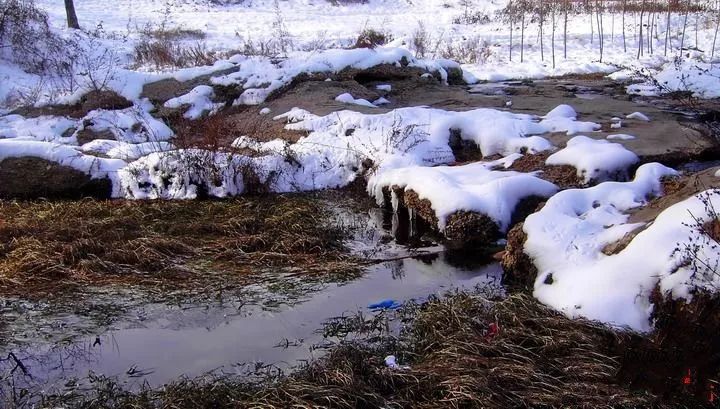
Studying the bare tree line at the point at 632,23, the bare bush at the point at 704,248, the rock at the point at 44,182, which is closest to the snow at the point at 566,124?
the bare bush at the point at 704,248

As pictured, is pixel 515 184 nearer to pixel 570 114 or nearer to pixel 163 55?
pixel 570 114

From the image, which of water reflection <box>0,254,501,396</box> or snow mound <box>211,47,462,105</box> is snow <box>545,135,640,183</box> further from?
snow mound <box>211,47,462,105</box>

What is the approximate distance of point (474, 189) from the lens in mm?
6844

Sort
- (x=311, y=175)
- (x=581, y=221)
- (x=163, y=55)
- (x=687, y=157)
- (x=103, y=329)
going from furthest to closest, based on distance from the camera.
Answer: (x=163, y=55), (x=311, y=175), (x=687, y=157), (x=581, y=221), (x=103, y=329)

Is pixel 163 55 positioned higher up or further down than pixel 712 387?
higher up

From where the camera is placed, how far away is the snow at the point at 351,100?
11495 mm

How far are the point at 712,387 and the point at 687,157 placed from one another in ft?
15.4

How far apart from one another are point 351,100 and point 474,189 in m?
5.29

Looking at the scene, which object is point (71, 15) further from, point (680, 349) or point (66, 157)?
point (680, 349)

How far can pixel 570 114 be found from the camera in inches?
395

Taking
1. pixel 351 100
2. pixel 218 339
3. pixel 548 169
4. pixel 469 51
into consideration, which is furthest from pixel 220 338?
pixel 469 51

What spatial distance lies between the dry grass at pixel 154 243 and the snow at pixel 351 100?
397 centimetres

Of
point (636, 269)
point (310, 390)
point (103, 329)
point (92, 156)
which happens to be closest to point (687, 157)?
point (636, 269)

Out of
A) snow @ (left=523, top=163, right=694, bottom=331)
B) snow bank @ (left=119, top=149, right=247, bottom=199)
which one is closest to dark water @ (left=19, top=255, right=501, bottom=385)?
snow @ (left=523, top=163, right=694, bottom=331)
